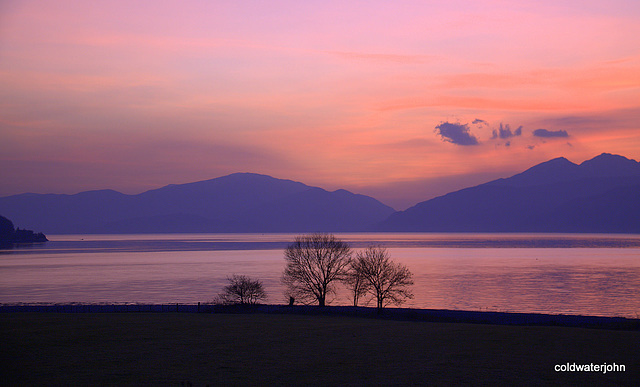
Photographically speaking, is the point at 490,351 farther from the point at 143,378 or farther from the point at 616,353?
the point at 143,378

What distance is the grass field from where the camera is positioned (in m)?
22.1

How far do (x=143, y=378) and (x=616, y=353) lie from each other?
76.6ft

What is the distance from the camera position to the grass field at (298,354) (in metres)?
22.1

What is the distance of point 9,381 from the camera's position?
2128 cm

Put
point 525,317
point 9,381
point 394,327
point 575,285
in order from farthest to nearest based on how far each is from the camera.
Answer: point 575,285 < point 525,317 < point 394,327 < point 9,381

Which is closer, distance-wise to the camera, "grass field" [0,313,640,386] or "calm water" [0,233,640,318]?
"grass field" [0,313,640,386]

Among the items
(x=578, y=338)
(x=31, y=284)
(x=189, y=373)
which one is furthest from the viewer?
(x=31, y=284)

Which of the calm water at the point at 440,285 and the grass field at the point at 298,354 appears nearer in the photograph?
the grass field at the point at 298,354

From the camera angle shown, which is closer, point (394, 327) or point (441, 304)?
point (394, 327)

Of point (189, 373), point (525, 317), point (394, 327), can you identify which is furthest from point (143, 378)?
point (525, 317)

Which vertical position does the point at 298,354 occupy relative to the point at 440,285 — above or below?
above

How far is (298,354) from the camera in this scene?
27.4 meters

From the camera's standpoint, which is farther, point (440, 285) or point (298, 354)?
point (440, 285)

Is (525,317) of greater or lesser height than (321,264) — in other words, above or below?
below
